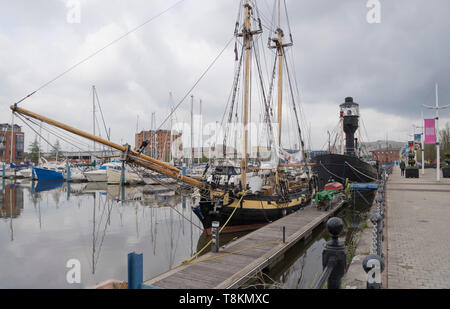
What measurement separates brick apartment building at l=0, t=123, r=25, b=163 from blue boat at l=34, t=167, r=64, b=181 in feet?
118

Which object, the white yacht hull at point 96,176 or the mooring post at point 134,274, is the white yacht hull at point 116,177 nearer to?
the white yacht hull at point 96,176

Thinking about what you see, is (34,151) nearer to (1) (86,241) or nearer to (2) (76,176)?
(2) (76,176)

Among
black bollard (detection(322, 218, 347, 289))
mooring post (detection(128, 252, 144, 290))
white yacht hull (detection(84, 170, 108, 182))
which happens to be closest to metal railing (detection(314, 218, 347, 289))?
black bollard (detection(322, 218, 347, 289))

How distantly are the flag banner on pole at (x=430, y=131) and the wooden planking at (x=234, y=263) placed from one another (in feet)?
71.4

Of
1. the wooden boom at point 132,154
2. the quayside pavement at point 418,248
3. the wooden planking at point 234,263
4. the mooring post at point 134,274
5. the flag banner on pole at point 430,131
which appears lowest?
the wooden planking at point 234,263

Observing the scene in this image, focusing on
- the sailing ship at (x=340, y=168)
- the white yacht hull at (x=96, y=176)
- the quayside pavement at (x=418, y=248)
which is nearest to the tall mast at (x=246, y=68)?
the quayside pavement at (x=418, y=248)

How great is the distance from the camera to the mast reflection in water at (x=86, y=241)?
9867 mm

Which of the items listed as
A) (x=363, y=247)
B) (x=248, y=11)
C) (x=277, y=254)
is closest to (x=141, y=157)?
(x=277, y=254)

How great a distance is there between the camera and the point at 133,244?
13.4m

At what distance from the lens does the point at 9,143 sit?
83938 millimetres

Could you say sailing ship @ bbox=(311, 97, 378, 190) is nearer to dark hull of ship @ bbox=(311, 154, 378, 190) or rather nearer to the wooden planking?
dark hull of ship @ bbox=(311, 154, 378, 190)

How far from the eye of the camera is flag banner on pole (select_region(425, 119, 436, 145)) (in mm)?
27516

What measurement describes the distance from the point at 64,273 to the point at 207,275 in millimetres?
5484

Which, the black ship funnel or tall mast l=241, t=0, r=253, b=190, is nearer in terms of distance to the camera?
tall mast l=241, t=0, r=253, b=190
